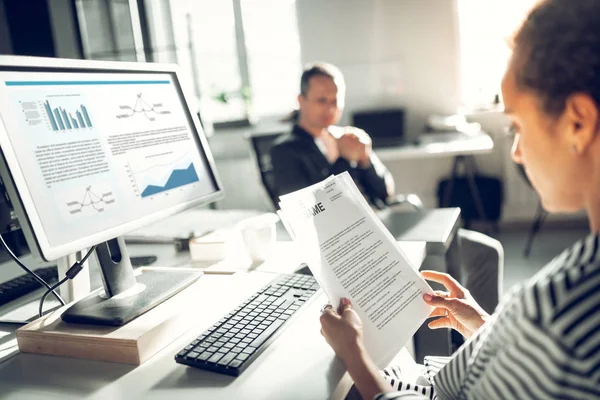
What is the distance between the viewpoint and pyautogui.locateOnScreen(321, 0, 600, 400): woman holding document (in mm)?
542

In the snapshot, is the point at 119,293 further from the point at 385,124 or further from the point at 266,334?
the point at 385,124

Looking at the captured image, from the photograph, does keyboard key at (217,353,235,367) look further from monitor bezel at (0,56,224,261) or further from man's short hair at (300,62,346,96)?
man's short hair at (300,62,346,96)

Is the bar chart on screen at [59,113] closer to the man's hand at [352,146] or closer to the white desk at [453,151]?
the man's hand at [352,146]

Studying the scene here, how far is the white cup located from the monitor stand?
0.21 meters

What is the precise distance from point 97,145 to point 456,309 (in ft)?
2.34

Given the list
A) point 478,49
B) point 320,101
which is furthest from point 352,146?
point 478,49

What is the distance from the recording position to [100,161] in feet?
3.01

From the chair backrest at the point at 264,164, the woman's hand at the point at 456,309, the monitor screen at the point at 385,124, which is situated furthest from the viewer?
the monitor screen at the point at 385,124

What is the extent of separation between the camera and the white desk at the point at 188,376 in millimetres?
703

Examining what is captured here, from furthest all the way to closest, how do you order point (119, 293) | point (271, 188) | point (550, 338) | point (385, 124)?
1. point (385, 124)
2. point (271, 188)
3. point (119, 293)
4. point (550, 338)

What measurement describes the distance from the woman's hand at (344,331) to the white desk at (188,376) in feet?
0.08

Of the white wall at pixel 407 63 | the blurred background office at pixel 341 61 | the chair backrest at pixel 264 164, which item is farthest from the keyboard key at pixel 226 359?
the white wall at pixel 407 63

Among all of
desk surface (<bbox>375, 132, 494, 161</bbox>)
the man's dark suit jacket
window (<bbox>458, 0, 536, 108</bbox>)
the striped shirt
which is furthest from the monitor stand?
window (<bbox>458, 0, 536, 108</bbox>)

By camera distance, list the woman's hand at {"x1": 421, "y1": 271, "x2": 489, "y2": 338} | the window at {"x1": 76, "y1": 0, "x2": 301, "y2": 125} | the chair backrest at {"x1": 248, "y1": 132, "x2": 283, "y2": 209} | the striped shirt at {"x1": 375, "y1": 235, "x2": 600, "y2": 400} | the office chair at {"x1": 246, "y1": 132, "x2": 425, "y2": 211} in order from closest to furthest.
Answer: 1. the striped shirt at {"x1": 375, "y1": 235, "x2": 600, "y2": 400}
2. the woman's hand at {"x1": 421, "y1": 271, "x2": 489, "y2": 338}
3. the office chair at {"x1": 246, "y1": 132, "x2": 425, "y2": 211}
4. the chair backrest at {"x1": 248, "y1": 132, "x2": 283, "y2": 209}
5. the window at {"x1": 76, "y1": 0, "x2": 301, "y2": 125}
